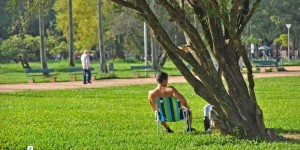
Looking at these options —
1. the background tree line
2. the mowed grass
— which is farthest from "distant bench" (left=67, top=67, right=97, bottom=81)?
the mowed grass

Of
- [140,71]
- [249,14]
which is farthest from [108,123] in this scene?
[140,71]

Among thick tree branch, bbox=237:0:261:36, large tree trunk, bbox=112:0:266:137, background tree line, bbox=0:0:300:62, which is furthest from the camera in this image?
background tree line, bbox=0:0:300:62

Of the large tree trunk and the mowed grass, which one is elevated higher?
the large tree trunk

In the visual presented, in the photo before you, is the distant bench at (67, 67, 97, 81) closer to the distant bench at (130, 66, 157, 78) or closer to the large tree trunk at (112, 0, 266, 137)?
the distant bench at (130, 66, 157, 78)

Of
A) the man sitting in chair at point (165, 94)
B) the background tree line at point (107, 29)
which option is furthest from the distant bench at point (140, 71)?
the man sitting in chair at point (165, 94)

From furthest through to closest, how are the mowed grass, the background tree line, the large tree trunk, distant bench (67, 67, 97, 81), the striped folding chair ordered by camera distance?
1. the background tree line
2. distant bench (67, 67, 97, 81)
3. the striped folding chair
4. the large tree trunk
5. the mowed grass

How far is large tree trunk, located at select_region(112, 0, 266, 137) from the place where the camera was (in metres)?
10.2

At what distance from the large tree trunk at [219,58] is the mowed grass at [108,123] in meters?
0.48

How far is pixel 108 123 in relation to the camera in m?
12.9

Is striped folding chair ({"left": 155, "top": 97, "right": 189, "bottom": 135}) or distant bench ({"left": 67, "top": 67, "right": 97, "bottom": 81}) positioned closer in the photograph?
striped folding chair ({"left": 155, "top": 97, "right": 189, "bottom": 135})

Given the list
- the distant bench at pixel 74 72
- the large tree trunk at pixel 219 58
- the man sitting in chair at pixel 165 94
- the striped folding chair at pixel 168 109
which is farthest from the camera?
the distant bench at pixel 74 72

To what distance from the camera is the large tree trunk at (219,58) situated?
10.2 meters

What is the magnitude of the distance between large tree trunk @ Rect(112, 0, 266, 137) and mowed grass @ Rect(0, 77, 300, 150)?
0.48m

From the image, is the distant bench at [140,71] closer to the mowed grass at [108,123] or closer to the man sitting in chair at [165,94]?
the mowed grass at [108,123]
